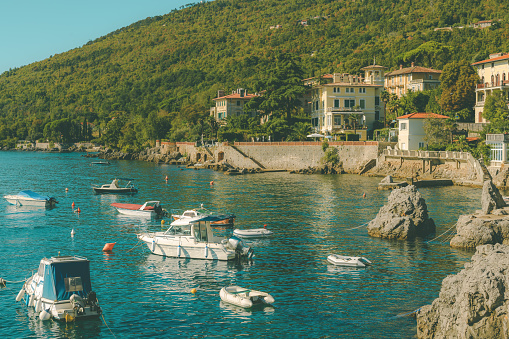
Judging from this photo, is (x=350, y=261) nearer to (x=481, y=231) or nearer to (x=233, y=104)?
(x=481, y=231)

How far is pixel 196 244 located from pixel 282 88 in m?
79.9

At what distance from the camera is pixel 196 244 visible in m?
39.8

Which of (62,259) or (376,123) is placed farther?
(376,123)

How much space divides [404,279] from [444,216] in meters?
22.5

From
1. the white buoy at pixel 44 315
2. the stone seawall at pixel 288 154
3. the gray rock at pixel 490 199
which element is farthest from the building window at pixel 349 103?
the white buoy at pixel 44 315

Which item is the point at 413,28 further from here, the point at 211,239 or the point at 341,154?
the point at 211,239

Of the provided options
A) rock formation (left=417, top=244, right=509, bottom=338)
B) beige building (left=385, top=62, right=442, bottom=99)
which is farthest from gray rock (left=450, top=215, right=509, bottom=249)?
beige building (left=385, top=62, right=442, bottom=99)

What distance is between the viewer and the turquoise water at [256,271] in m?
26.9

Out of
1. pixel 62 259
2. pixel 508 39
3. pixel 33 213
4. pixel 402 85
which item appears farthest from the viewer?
pixel 508 39

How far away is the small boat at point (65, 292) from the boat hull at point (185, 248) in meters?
12.0

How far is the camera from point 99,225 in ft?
174

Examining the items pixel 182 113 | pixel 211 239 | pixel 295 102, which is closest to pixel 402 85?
pixel 295 102

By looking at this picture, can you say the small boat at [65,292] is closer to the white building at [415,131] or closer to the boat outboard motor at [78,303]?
the boat outboard motor at [78,303]

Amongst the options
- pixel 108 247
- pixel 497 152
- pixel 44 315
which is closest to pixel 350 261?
pixel 108 247
